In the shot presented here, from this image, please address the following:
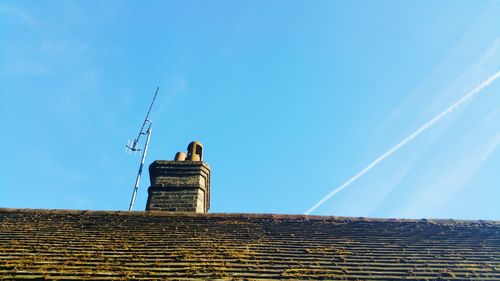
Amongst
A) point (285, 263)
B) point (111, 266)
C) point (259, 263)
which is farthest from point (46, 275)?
point (285, 263)

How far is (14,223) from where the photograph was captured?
784 cm

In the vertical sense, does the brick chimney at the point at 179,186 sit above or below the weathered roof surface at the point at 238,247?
above

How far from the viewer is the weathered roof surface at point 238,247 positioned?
19.2 feet

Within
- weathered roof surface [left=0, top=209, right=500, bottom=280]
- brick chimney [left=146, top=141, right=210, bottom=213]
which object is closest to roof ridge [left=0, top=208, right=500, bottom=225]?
weathered roof surface [left=0, top=209, right=500, bottom=280]

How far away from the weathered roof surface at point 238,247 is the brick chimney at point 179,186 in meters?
0.80

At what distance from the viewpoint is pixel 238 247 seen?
684cm

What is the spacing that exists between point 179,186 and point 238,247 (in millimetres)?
3135

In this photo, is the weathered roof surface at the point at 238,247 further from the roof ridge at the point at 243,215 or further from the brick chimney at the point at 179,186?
the brick chimney at the point at 179,186

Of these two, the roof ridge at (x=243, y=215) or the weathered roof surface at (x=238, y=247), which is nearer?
the weathered roof surface at (x=238, y=247)

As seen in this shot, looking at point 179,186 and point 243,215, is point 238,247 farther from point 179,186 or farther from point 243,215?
point 179,186

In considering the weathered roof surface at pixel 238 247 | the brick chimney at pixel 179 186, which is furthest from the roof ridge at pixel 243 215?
the brick chimney at pixel 179 186

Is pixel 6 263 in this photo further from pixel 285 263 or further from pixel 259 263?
pixel 285 263

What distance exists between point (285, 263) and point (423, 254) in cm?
249

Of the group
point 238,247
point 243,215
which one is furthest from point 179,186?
point 238,247
